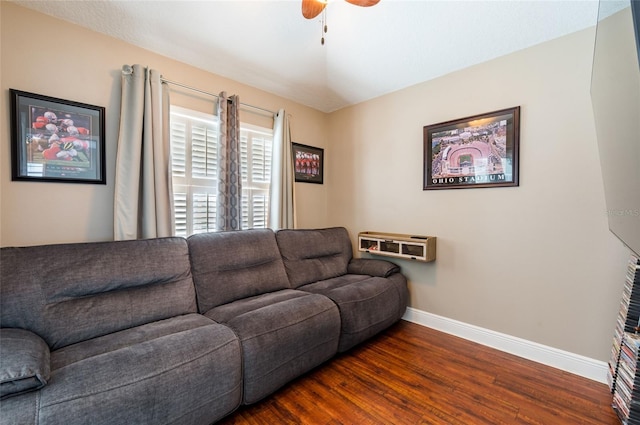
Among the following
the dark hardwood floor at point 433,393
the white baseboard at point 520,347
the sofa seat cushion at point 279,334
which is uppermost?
the sofa seat cushion at point 279,334

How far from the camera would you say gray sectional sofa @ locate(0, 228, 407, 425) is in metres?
1.11

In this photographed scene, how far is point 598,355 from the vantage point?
1.90 m

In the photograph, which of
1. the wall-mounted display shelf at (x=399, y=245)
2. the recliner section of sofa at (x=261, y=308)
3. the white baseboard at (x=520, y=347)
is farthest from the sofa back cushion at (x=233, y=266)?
the white baseboard at (x=520, y=347)

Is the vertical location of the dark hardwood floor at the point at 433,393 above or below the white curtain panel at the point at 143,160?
below

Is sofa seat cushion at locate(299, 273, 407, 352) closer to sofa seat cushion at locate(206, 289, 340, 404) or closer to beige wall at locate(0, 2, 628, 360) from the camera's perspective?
sofa seat cushion at locate(206, 289, 340, 404)

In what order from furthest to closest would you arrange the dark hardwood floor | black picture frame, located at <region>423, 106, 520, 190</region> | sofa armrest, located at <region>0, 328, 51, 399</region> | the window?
the window
black picture frame, located at <region>423, 106, 520, 190</region>
the dark hardwood floor
sofa armrest, located at <region>0, 328, 51, 399</region>

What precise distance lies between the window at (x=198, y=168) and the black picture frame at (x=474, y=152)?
6.12ft

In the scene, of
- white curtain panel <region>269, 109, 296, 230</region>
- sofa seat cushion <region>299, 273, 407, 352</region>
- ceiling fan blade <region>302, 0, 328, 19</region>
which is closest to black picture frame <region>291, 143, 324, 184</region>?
white curtain panel <region>269, 109, 296, 230</region>

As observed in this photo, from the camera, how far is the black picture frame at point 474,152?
2.25 metres

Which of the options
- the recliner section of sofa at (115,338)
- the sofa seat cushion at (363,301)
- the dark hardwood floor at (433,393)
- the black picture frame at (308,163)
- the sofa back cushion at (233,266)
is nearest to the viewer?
the recliner section of sofa at (115,338)

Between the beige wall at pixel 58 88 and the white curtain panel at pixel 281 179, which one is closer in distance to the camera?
the beige wall at pixel 58 88

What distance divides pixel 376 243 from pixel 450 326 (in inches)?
41.5

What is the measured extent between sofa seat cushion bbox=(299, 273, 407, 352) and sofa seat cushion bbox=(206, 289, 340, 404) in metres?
0.13

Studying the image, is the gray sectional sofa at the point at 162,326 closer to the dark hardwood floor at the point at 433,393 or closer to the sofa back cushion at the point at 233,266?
the sofa back cushion at the point at 233,266
